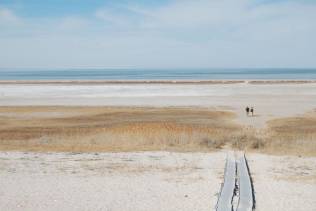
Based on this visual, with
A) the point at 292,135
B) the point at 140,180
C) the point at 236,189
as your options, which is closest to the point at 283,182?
the point at 236,189

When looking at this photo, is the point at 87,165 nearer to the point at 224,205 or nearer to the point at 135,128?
the point at 224,205

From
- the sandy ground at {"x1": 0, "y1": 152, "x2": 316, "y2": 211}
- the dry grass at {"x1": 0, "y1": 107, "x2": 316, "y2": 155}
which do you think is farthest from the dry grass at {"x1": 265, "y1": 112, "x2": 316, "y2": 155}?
the sandy ground at {"x1": 0, "y1": 152, "x2": 316, "y2": 211}

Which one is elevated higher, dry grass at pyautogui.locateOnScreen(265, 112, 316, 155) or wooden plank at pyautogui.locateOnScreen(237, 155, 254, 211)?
wooden plank at pyautogui.locateOnScreen(237, 155, 254, 211)

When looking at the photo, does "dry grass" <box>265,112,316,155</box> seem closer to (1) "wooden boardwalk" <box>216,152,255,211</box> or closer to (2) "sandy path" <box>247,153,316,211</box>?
(2) "sandy path" <box>247,153,316,211</box>

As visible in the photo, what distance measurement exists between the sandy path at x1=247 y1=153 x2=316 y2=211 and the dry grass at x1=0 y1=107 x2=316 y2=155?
2184mm

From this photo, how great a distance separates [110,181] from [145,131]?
36.7ft

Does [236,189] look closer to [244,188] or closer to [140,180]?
[244,188]

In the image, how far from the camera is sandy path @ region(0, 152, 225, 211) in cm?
1202

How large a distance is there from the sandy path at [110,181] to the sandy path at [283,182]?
4.01 ft

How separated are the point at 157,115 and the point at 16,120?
35.7 ft

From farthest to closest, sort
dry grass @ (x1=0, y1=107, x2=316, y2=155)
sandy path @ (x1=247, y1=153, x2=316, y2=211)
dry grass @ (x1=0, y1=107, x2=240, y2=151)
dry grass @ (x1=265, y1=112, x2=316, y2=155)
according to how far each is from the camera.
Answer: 1. dry grass @ (x1=0, y1=107, x2=240, y2=151)
2. dry grass @ (x1=0, y1=107, x2=316, y2=155)
3. dry grass @ (x1=265, y1=112, x2=316, y2=155)
4. sandy path @ (x1=247, y1=153, x2=316, y2=211)

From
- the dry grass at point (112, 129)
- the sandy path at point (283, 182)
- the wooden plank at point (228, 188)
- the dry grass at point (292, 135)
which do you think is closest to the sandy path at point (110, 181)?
the wooden plank at point (228, 188)

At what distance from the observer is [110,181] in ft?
47.8

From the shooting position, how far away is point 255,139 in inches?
853
